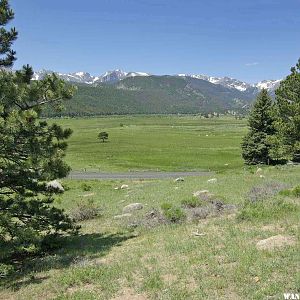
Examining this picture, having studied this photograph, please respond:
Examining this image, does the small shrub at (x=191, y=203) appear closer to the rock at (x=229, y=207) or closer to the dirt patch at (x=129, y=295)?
the rock at (x=229, y=207)

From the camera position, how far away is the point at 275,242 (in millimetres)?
Result: 11414

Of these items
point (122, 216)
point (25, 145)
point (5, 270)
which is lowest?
point (122, 216)

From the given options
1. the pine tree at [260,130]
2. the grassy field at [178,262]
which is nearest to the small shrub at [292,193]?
the grassy field at [178,262]

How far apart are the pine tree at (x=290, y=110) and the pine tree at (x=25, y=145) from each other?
25.2 meters

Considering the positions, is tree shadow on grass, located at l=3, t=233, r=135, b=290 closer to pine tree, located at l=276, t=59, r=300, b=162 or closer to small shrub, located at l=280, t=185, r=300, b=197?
small shrub, located at l=280, t=185, r=300, b=197

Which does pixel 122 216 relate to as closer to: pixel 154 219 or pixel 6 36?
pixel 154 219

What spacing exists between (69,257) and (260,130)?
4247 cm

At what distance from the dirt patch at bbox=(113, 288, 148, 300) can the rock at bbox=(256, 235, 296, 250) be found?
3917mm

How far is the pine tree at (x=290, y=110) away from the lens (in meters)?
34.1

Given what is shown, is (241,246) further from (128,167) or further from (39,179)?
(128,167)

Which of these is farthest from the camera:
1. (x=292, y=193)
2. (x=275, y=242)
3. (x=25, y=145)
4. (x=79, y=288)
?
(x=292, y=193)

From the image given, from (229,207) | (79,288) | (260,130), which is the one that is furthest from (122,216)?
(260,130)

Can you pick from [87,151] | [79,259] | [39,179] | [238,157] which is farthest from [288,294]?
[87,151]

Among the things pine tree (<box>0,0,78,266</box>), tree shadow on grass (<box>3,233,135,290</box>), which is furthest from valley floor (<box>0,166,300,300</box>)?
pine tree (<box>0,0,78,266</box>)
